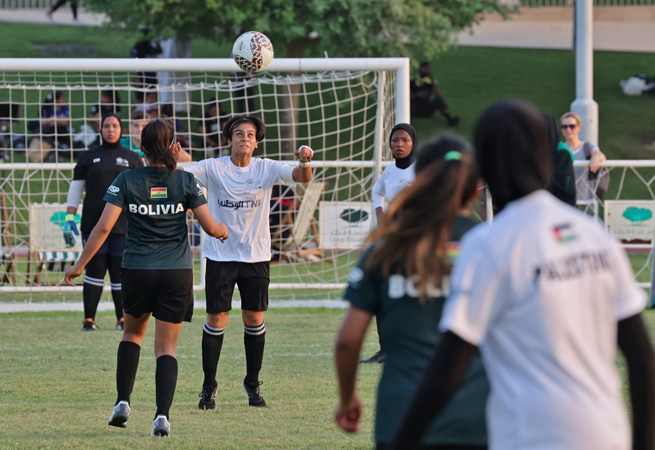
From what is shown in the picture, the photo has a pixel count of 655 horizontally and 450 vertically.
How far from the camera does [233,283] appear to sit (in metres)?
7.01

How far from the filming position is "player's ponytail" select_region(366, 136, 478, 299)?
9.37ft

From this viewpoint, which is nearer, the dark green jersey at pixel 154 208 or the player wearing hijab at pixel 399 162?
the dark green jersey at pixel 154 208

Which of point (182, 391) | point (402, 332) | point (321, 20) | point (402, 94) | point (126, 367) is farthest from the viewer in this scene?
point (321, 20)

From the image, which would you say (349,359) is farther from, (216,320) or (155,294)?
(216,320)

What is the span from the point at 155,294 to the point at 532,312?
12.7 ft

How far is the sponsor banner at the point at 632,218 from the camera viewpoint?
1266 centimetres

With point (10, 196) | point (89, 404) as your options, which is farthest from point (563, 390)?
point (10, 196)

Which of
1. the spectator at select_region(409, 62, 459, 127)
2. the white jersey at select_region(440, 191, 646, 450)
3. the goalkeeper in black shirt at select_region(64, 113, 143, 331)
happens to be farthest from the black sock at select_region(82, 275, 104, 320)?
the spectator at select_region(409, 62, 459, 127)

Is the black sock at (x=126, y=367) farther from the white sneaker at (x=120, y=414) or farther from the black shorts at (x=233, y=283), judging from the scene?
the black shorts at (x=233, y=283)

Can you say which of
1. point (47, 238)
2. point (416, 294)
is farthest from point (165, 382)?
point (47, 238)

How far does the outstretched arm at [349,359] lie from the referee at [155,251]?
307 cm

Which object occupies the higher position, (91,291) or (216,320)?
(216,320)

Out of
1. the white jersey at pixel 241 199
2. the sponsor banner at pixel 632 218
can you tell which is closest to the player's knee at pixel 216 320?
the white jersey at pixel 241 199

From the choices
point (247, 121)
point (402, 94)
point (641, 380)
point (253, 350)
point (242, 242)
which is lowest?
point (253, 350)
